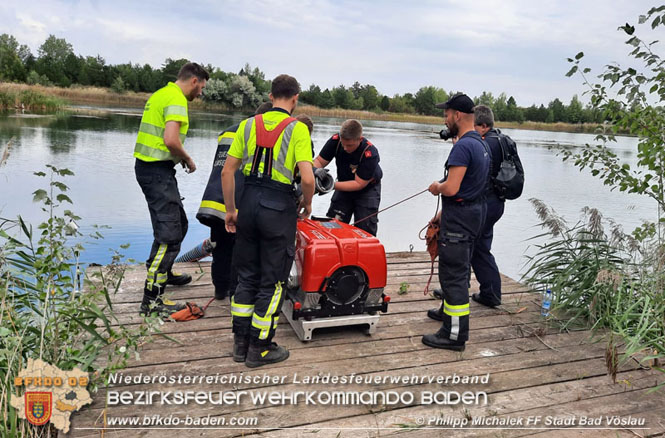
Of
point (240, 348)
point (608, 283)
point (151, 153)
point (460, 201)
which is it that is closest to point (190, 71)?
point (151, 153)

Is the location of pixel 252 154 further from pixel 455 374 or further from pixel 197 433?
pixel 455 374

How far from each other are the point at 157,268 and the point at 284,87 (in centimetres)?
159

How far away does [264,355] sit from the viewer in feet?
8.97

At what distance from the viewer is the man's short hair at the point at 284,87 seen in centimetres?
274

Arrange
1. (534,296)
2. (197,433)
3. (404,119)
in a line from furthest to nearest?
(404,119) → (534,296) → (197,433)

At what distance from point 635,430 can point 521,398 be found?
1.76 feet

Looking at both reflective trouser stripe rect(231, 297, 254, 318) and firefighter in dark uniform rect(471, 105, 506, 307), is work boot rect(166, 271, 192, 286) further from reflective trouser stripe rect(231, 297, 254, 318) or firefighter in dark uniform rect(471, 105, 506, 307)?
firefighter in dark uniform rect(471, 105, 506, 307)

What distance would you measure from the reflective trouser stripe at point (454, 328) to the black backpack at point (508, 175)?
1280 millimetres

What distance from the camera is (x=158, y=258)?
3.29 m

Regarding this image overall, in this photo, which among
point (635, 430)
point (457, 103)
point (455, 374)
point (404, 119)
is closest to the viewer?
point (635, 430)

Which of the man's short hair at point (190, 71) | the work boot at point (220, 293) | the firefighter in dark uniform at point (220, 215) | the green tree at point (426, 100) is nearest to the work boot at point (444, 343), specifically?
the firefighter in dark uniform at point (220, 215)

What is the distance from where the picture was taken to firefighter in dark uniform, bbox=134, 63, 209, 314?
319 centimetres

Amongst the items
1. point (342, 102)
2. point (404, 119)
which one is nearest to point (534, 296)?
point (404, 119)

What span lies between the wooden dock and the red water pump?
173 mm
